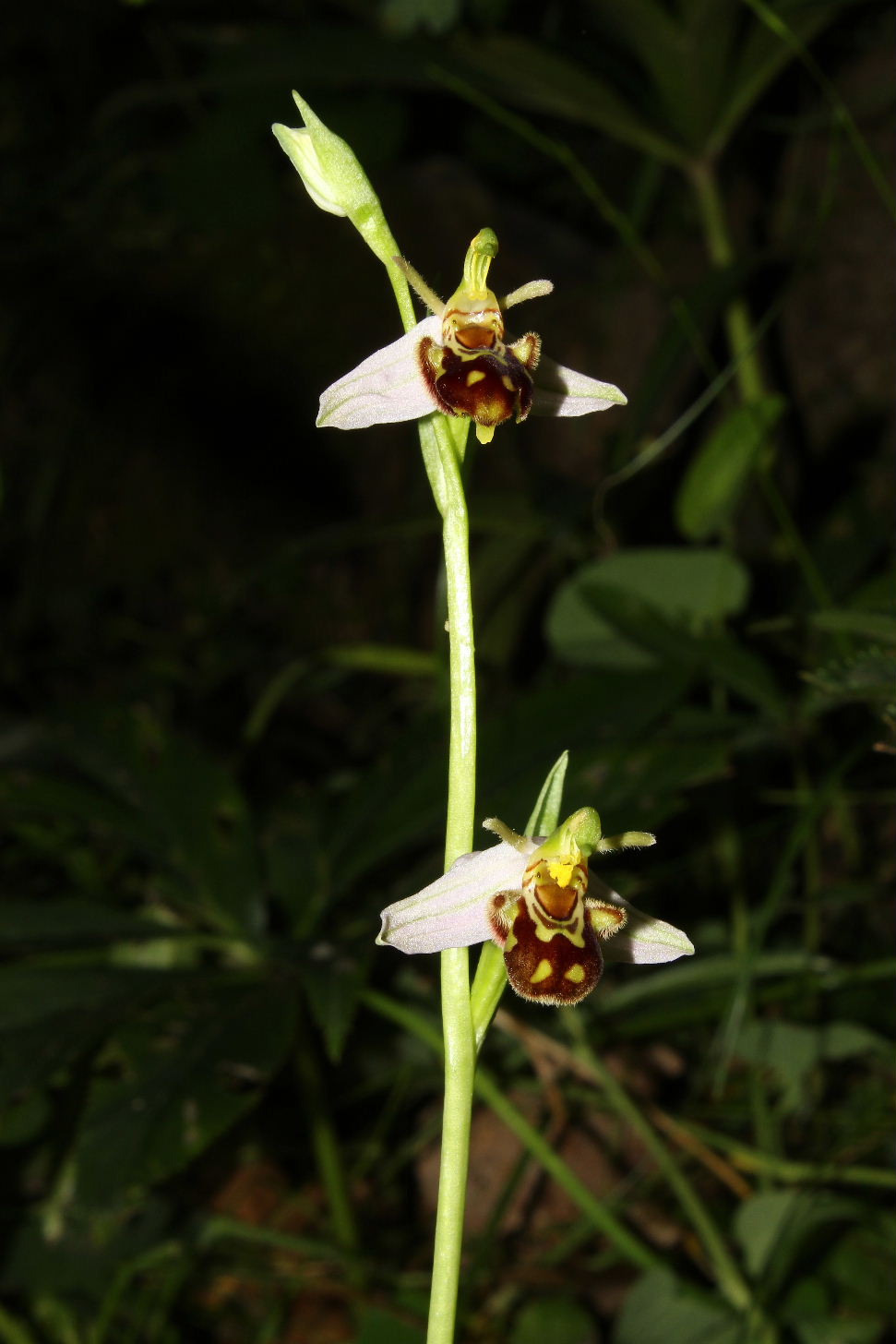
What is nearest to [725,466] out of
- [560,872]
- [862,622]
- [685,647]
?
[685,647]

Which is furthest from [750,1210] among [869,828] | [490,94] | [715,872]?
[490,94]

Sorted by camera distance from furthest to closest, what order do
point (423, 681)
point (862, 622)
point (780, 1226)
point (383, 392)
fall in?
point (423, 681) < point (780, 1226) < point (862, 622) < point (383, 392)

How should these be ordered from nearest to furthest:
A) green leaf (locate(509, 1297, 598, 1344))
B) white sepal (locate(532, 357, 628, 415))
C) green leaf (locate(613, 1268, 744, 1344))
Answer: white sepal (locate(532, 357, 628, 415)) → green leaf (locate(613, 1268, 744, 1344)) → green leaf (locate(509, 1297, 598, 1344))

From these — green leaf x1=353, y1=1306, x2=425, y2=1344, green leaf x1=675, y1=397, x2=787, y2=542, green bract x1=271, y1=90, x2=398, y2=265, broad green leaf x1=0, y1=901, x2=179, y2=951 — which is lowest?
green leaf x1=353, y1=1306, x2=425, y2=1344

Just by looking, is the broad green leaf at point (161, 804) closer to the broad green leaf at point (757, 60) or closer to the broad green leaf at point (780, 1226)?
the broad green leaf at point (780, 1226)

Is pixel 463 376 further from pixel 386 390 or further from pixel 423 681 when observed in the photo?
pixel 423 681

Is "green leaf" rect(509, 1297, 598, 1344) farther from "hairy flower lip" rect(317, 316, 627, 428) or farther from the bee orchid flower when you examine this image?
"hairy flower lip" rect(317, 316, 627, 428)

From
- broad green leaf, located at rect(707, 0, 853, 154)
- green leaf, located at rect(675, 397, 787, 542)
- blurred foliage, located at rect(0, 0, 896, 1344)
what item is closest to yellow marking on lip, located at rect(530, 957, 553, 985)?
blurred foliage, located at rect(0, 0, 896, 1344)
